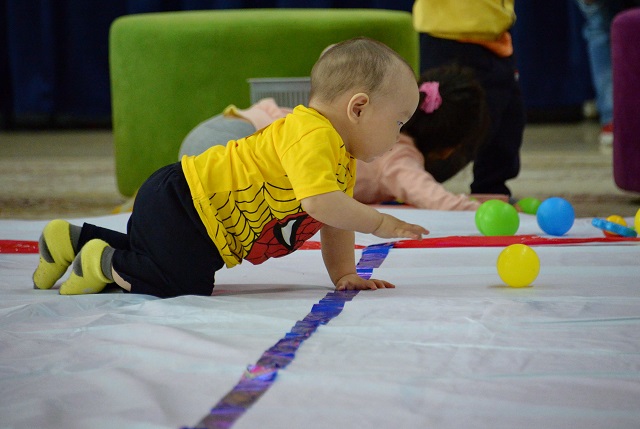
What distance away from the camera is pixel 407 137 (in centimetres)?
207

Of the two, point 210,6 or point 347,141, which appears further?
point 210,6

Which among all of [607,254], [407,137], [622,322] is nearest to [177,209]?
[622,322]

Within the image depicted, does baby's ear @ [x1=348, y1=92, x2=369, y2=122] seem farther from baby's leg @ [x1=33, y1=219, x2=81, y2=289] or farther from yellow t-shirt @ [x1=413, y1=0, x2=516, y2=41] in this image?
yellow t-shirt @ [x1=413, y1=0, x2=516, y2=41]

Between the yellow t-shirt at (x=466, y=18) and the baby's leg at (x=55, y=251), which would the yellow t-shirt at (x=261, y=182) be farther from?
the yellow t-shirt at (x=466, y=18)

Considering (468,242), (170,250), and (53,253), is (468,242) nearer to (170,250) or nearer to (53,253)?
(170,250)

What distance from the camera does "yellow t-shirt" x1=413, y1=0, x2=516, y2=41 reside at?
7.54 feet

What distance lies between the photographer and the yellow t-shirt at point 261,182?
1122mm

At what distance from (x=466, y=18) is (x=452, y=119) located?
382mm

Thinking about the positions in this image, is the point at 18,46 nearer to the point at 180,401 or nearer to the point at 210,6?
the point at 210,6

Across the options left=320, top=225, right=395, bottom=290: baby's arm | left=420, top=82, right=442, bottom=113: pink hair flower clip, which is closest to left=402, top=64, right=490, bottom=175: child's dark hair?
left=420, top=82, right=442, bottom=113: pink hair flower clip

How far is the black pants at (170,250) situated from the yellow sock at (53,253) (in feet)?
0.32

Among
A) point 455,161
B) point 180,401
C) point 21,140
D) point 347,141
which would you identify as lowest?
point 21,140

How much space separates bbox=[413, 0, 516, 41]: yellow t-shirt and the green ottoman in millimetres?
173

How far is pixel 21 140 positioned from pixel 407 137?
2.80 metres
